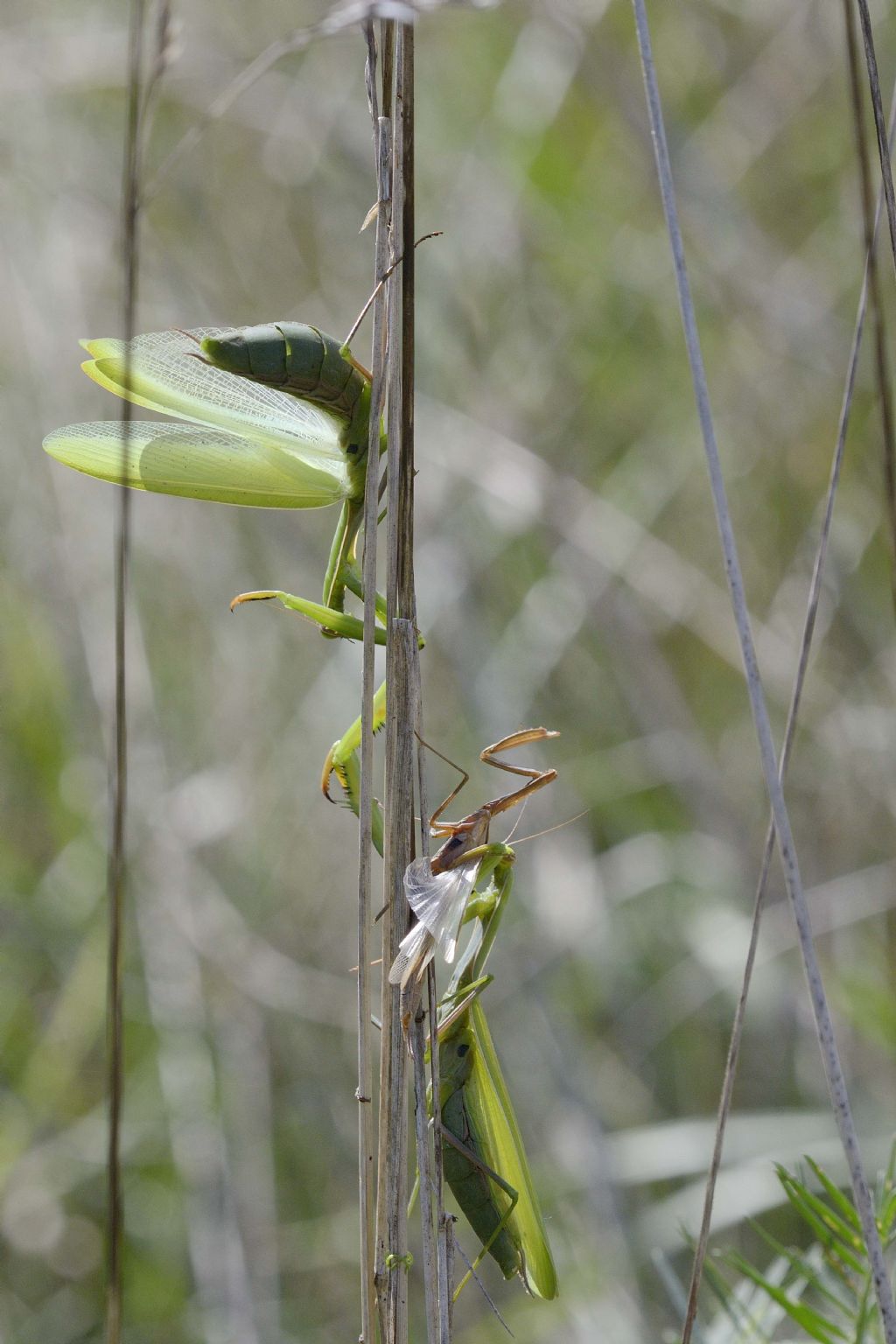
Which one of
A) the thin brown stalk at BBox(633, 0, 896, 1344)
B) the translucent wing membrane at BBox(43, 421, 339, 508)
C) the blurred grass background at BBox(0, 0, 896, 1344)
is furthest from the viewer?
the blurred grass background at BBox(0, 0, 896, 1344)

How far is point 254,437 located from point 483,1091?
631mm

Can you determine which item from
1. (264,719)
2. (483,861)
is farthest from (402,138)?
(264,719)

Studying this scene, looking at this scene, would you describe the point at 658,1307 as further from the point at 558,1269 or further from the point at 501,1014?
the point at 501,1014

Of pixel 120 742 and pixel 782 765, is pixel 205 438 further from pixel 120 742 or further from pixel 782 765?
pixel 782 765

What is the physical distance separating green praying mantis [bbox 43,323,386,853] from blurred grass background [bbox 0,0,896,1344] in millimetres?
Result: 1335

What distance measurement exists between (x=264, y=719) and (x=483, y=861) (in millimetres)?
1891

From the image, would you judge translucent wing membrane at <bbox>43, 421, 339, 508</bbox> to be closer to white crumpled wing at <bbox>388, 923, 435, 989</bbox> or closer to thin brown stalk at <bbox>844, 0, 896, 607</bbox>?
white crumpled wing at <bbox>388, 923, 435, 989</bbox>

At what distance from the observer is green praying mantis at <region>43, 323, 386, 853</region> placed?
0.91m

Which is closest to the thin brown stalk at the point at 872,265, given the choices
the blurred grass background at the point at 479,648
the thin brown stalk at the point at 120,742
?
the thin brown stalk at the point at 120,742

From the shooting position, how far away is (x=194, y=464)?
0.97 meters

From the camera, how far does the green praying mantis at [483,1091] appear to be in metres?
1.04

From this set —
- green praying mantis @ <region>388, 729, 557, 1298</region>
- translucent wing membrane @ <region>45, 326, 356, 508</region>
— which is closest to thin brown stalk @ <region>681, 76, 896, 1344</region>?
green praying mantis @ <region>388, 729, 557, 1298</region>

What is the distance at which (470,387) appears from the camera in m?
2.63

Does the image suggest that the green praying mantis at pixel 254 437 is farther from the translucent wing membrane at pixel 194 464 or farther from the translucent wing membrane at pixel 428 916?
the translucent wing membrane at pixel 428 916
